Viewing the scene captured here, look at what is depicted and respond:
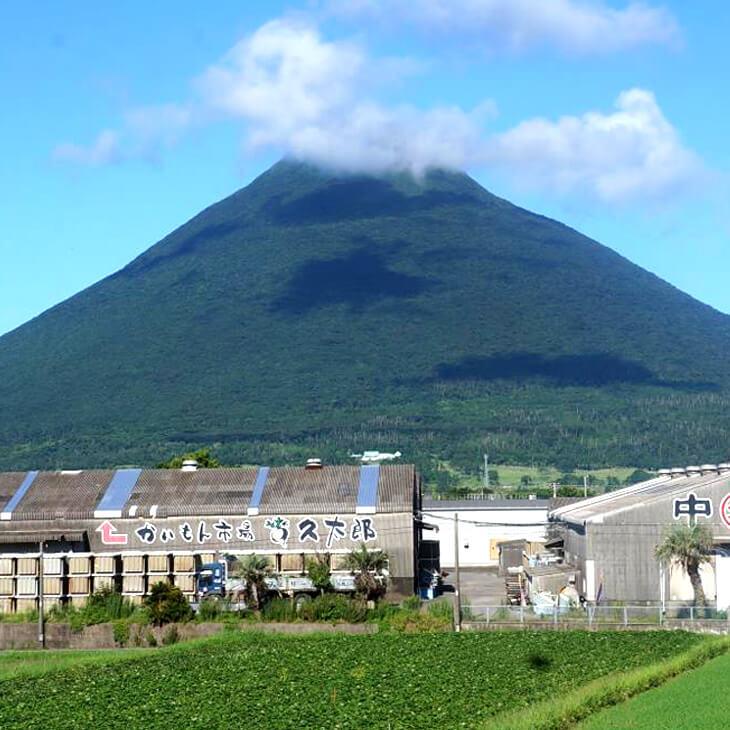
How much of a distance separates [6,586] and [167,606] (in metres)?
6.90

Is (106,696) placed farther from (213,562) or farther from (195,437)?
(195,437)

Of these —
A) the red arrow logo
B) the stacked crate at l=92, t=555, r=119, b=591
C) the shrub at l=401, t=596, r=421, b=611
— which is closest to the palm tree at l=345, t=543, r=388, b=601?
the shrub at l=401, t=596, r=421, b=611

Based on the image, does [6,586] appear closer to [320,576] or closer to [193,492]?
[193,492]

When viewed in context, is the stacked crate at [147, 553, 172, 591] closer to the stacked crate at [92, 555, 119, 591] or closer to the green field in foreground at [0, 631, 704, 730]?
the stacked crate at [92, 555, 119, 591]

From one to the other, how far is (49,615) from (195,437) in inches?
5582

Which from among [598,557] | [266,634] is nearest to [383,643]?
[266,634]

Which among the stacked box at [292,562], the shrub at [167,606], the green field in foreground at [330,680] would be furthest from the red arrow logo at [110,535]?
the green field in foreground at [330,680]

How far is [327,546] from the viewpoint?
166ft

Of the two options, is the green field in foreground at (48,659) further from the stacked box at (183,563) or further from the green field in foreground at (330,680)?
the stacked box at (183,563)

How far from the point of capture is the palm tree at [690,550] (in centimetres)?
A: 4556

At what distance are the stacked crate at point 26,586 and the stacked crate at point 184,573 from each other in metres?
4.64

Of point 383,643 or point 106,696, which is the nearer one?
point 106,696

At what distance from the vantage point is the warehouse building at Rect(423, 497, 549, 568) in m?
75.2

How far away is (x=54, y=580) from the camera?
4662 centimetres
